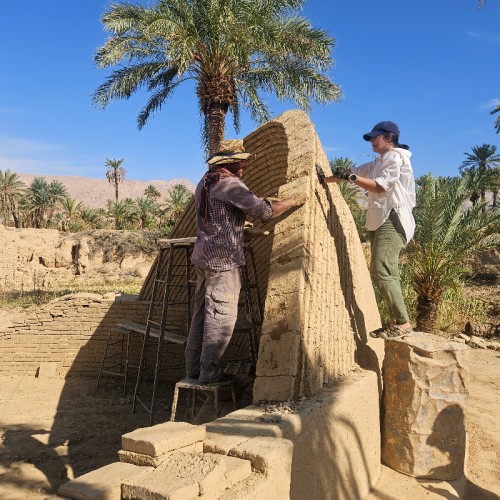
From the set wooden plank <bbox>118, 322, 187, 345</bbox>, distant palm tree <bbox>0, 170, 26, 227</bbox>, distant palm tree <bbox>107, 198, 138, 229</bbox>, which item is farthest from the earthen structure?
distant palm tree <bbox>0, 170, 26, 227</bbox>

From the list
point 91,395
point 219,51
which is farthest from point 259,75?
point 91,395

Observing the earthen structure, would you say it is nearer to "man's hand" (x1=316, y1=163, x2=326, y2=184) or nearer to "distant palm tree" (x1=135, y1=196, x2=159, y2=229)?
"man's hand" (x1=316, y1=163, x2=326, y2=184)

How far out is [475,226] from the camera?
10.4 metres

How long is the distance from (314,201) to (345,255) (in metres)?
1.06

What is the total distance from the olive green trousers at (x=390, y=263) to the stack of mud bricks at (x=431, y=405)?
284 millimetres

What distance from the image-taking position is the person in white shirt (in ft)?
13.7

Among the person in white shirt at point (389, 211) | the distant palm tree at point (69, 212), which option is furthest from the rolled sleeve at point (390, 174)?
the distant palm tree at point (69, 212)

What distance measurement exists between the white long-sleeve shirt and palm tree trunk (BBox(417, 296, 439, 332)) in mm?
6773

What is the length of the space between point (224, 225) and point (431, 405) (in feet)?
7.31

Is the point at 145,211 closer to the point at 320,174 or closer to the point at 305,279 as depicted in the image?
the point at 320,174

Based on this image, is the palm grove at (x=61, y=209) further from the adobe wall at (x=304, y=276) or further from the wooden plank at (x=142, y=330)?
the adobe wall at (x=304, y=276)

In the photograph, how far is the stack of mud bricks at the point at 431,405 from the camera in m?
4.06

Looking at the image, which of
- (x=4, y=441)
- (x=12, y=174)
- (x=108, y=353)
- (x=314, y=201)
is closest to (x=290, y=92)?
(x=108, y=353)

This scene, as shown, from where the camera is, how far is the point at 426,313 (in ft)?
34.9
